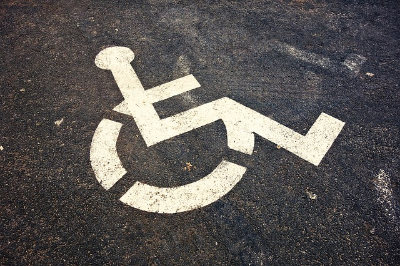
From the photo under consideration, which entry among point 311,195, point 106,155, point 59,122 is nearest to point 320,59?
point 311,195

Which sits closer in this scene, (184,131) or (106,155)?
(106,155)

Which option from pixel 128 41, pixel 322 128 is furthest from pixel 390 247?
pixel 128 41

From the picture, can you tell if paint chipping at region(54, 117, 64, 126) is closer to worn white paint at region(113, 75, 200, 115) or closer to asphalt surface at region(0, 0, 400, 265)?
asphalt surface at region(0, 0, 400, 265)

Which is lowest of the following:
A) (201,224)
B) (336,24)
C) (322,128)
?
(201,224)

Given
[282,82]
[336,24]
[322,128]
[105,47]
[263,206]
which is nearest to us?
[263,206]

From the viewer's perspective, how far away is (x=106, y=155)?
2.92m

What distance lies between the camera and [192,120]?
3.23 meters

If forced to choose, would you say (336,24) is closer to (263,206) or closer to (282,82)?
(282,82)

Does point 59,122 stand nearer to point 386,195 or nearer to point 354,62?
point 386,195

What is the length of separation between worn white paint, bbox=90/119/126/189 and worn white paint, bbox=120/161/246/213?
227mm

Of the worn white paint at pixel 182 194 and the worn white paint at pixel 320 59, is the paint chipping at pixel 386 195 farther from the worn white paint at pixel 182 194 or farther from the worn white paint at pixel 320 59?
the worn white paint at pixel 320 59

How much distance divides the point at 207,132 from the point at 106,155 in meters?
1.03

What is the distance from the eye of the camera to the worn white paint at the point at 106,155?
2758mm

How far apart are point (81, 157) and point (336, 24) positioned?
3.99 m
